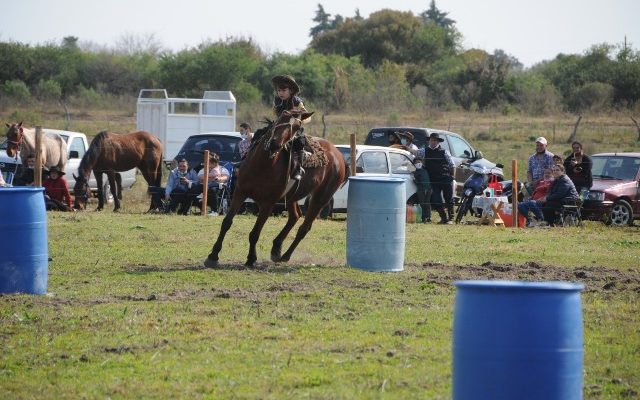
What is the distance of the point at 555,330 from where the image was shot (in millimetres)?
5957

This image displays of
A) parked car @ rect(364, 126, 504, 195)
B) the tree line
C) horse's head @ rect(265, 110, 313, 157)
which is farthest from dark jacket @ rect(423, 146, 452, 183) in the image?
the tree line

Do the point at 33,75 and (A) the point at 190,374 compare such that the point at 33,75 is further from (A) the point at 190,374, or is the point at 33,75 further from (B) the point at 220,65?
(A) the point at 190,374

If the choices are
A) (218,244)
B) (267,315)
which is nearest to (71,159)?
(218,244)

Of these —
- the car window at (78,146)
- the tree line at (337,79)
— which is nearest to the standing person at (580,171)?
the car window at (78,146)

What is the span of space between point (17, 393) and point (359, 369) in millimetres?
2558

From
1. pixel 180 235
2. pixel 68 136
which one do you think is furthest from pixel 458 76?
pixel 180 235

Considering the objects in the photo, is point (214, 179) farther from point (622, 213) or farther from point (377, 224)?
point (377, 224)

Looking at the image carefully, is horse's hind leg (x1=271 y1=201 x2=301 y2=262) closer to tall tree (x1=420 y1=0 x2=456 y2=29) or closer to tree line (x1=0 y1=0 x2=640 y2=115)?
tree line (x1=0 y1=0 x2=640 y2=115)

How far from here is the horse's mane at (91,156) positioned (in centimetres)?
2484

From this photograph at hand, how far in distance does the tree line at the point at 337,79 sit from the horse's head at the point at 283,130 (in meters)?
39.2

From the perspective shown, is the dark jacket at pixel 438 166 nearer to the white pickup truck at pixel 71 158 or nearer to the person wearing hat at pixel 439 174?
the person wearing hat at pixel 439 174

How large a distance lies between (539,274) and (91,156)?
13.7m

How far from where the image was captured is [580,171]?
Answer: 934 inches

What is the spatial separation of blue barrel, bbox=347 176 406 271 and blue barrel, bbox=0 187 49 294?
448 centimetres
